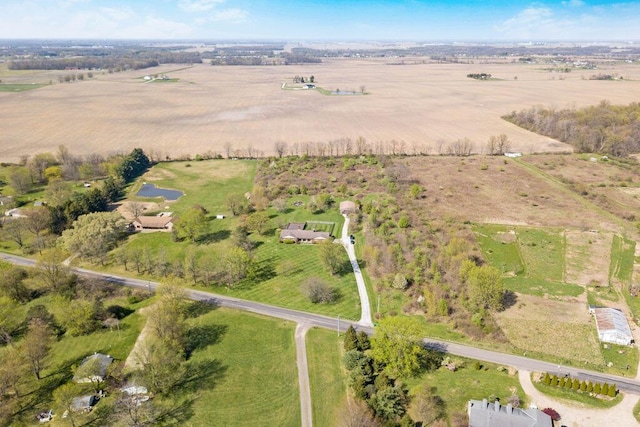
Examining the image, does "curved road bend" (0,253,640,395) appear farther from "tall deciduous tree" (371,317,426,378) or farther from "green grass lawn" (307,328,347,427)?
"tall deciduous tree" (371,317,426,378)

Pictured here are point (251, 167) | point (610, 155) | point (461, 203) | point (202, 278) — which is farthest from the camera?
point (610, 155)

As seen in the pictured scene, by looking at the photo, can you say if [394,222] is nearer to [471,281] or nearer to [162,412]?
[471,281]

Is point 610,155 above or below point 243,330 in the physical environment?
above

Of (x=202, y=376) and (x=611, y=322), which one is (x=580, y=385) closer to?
(x=611, y=322)

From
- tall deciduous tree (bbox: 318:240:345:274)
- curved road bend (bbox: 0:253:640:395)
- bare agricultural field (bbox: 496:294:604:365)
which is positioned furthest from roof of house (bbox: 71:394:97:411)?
bare agricultural field (bbox: 496:294:604:365)

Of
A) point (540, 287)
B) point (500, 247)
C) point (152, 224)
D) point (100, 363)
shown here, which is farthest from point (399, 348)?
point (152, 224)

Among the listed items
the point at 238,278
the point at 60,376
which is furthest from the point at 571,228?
the point at 60,376

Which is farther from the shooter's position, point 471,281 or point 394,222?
point 394,222
